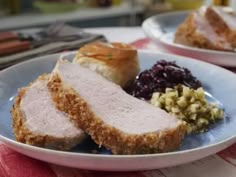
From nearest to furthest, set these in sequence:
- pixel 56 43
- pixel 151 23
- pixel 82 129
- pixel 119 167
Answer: pixel 119 167, pixel 82 129, pixel 56 43, pixel 151 23

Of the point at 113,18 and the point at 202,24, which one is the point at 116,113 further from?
the point at 113,18

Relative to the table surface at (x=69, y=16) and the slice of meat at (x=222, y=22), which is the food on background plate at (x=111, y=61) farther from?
the table surface at (x=69, y=16)

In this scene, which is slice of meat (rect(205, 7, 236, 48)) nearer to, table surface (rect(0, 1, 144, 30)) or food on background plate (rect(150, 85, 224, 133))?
food on background plate (rect(150, 85, 224, 133))

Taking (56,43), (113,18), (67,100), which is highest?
(67,100)

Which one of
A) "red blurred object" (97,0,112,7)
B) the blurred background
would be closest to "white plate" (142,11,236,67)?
the blurred background

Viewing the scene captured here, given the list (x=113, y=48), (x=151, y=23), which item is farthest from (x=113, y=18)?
(x=113, y=48)
